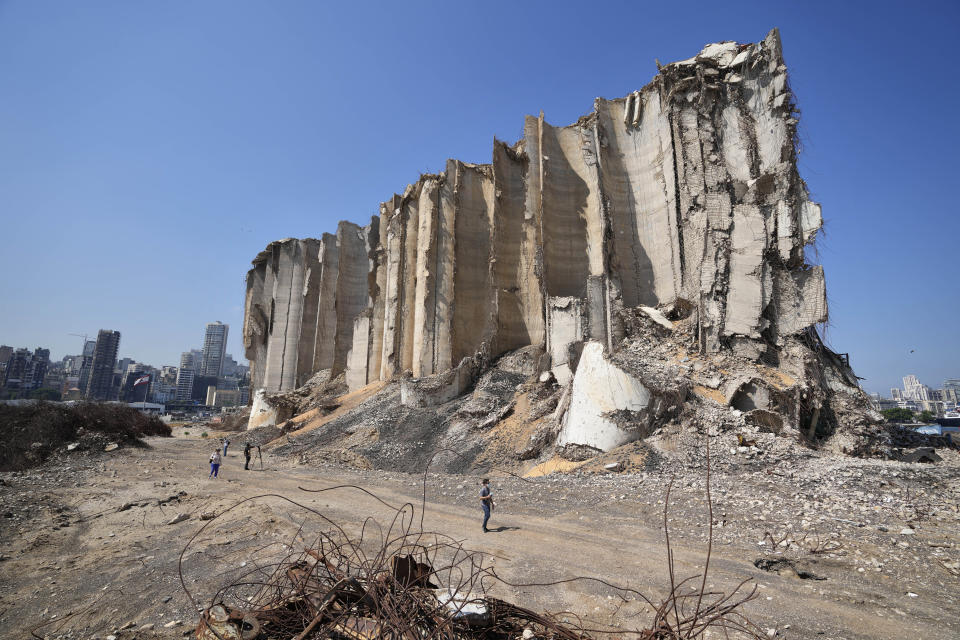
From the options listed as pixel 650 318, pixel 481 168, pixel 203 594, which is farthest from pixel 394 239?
pixel 203 594

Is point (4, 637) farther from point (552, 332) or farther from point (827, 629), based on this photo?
point (552, 332)

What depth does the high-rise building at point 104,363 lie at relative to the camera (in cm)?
12512

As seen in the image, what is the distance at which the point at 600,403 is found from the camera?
45.4 ft

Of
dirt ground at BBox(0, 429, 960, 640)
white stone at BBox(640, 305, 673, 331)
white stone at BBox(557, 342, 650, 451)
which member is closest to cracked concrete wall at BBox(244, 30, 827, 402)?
white stone at BBox(640, 305, 673, 331)

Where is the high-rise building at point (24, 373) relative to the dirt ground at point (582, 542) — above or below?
above

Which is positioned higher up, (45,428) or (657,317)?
(657,317)

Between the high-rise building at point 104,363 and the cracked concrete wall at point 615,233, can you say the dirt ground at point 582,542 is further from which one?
the high-rise building at point 104,363

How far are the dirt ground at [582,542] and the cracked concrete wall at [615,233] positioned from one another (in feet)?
22.8

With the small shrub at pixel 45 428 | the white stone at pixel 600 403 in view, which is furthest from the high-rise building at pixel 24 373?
the white stone at pixel 600 403

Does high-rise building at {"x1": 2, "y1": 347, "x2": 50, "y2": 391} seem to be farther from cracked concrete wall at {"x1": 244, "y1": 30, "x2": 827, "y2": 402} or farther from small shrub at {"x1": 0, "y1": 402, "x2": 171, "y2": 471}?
cracked concrete wall at {"x1": 244, "y1": 30, "x2": 827, "y2": 402}

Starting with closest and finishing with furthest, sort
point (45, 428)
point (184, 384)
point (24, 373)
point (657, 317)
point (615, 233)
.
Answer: point (657, 317) → point (45, 428) → point (615, 233) → point (24, 373) → point (184, 384)

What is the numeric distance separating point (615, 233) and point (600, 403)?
11.2 meters

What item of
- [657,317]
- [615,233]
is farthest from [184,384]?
[657,317]

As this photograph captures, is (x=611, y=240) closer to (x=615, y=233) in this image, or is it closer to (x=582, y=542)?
(x=615, y=233)
